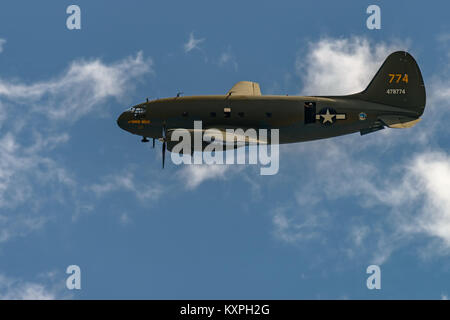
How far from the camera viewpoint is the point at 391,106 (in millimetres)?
47844

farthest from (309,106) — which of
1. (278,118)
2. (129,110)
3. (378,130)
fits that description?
(129,110)

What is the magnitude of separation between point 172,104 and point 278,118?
26.3ft

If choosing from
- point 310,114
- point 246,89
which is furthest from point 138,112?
point 310,114

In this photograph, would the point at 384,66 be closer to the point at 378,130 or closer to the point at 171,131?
the point at 378,130

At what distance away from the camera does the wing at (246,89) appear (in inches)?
2052

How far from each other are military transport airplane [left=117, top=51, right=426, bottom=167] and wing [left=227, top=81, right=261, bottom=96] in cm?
433

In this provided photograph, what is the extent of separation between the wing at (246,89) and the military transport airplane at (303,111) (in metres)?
4.33

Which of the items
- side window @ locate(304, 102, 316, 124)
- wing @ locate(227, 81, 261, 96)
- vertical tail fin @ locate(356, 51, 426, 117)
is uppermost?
wing @ locate(227, 81, 261, 96)

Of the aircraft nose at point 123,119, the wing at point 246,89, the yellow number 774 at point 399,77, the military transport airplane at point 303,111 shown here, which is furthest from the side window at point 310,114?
the aircraft nose at point 123,119

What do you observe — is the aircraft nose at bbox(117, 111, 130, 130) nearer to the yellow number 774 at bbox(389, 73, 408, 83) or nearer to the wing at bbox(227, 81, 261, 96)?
the wing at bbox(227, 81, 261, 96)

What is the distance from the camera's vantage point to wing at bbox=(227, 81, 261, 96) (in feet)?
171

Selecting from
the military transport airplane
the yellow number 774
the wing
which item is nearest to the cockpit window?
the military transport airplane

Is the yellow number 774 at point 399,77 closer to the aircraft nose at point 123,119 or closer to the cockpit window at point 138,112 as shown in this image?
the cockpit window at point 138,112

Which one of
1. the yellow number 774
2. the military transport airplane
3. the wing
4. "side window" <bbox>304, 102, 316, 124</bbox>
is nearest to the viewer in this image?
the military transport airplane
